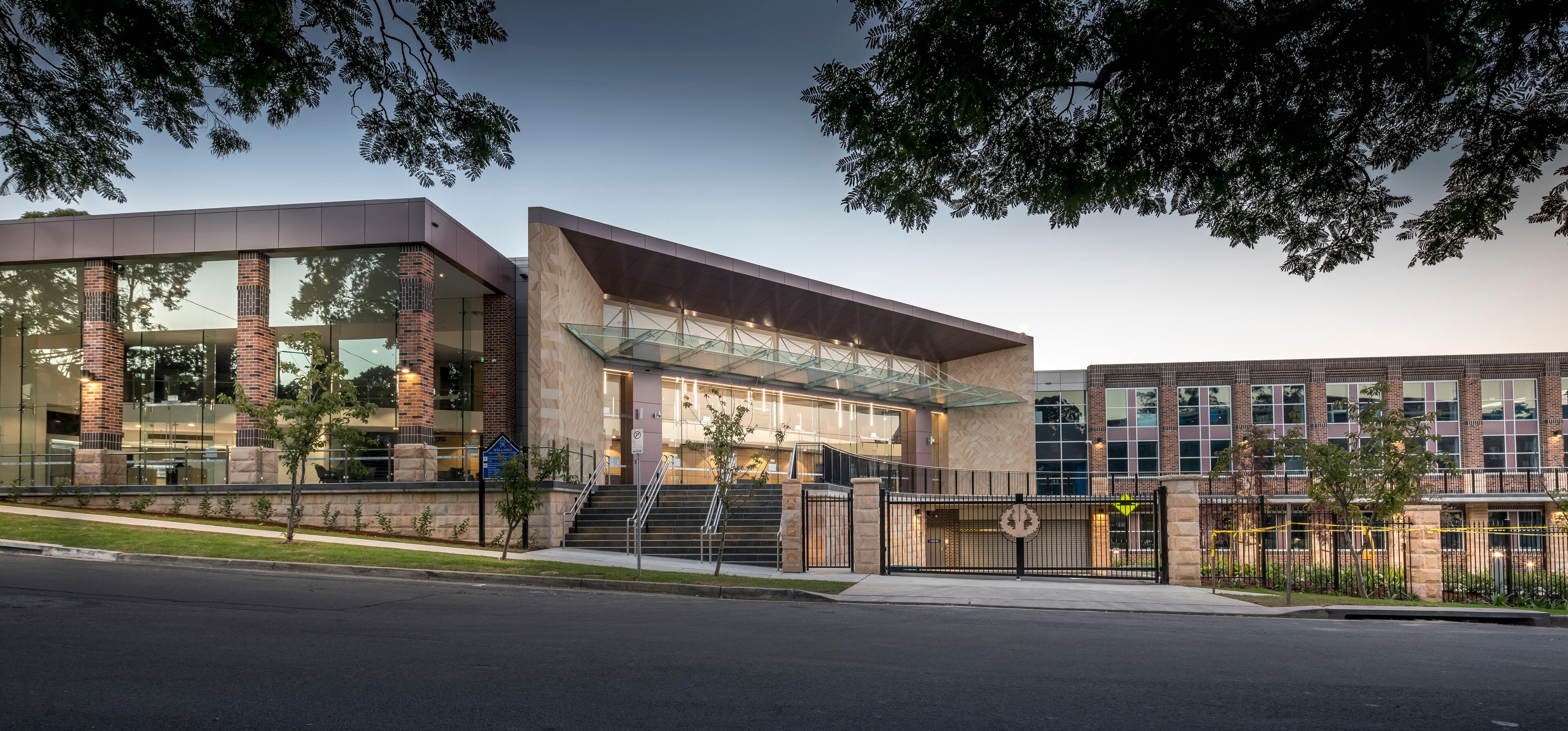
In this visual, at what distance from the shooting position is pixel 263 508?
22.6 metres

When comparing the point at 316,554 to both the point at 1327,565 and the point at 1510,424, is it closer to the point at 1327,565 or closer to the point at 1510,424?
the point at 1327,565

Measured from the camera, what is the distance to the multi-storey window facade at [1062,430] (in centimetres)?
5412

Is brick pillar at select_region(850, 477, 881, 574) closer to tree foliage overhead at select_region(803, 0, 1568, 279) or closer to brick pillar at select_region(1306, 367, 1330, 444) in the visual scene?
tree foliage overhead at select_region(803, 0, 1568, 279)

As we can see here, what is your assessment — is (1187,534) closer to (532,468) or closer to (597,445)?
(532,468)

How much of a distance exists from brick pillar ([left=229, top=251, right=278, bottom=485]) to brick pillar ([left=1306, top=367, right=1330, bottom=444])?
4829cm

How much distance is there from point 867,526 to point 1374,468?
35.1 feet

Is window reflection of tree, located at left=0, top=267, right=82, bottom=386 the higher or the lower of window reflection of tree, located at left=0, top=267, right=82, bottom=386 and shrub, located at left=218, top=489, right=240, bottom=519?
the higher

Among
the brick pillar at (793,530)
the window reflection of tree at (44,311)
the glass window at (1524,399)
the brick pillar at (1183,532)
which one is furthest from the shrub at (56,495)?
the glass window at (1524,399)

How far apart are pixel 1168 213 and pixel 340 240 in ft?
70.5

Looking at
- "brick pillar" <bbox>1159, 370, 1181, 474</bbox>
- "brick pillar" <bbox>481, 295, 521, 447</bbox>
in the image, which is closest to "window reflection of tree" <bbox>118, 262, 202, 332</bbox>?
"brick pillar" <bbox>481, 295, 521, 447</bbox>

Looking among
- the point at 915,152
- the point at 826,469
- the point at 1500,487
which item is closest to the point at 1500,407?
the point at 1500,487

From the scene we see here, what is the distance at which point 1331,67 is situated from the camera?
6.93 meters

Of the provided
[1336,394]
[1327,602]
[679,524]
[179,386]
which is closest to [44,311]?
[179,386]

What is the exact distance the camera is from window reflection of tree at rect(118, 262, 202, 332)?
2603cm
